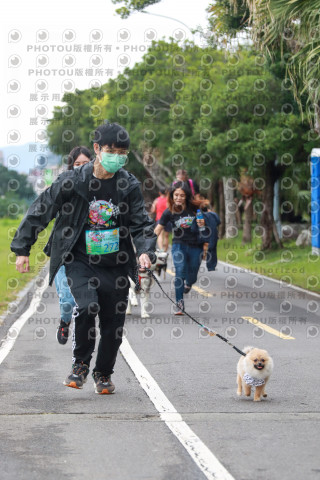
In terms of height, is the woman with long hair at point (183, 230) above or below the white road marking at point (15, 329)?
above

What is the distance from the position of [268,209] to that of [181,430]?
90.7ft

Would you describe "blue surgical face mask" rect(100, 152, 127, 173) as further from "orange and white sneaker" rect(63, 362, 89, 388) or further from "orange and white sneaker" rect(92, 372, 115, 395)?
"orange and white sneaker" rect(92, 372, 115, 395)

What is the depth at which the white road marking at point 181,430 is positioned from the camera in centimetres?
543

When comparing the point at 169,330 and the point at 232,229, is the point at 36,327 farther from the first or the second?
the point at 232,229

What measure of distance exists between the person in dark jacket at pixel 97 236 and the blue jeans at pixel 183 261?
272 inches

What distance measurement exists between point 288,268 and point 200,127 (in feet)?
29.4

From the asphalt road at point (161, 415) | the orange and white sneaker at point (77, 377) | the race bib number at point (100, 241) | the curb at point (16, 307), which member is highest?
the race bib number at point (100, 241)

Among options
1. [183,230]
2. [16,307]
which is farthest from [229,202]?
[183,230]

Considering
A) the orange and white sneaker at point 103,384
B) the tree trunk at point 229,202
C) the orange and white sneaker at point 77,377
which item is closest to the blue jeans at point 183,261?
the orange and white sneaker at point 103,384

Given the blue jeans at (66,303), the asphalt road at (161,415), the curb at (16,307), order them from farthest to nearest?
1. the curb at (16,307)
2. the blue jeans at (66,303)
3. the asphalt road at (161,415)

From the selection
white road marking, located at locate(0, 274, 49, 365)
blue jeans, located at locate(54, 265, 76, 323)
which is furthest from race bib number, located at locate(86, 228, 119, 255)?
white road marking, located at locate(0, 274, 49, 365)

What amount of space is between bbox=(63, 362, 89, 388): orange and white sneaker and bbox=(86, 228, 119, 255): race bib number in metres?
0.93

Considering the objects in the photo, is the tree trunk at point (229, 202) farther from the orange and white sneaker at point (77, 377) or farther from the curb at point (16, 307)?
the orange and white sneaker at point (77, 377)

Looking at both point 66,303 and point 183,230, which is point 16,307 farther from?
point 66,303
